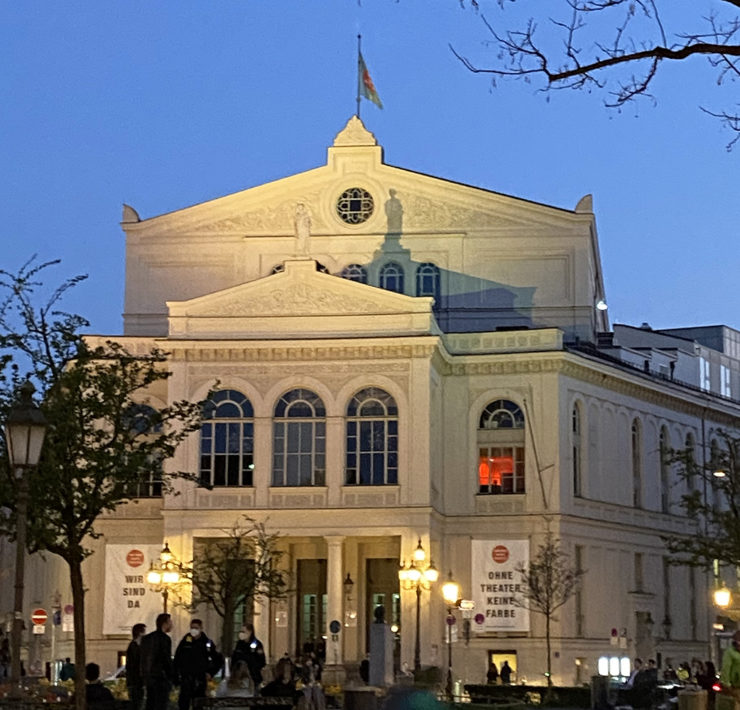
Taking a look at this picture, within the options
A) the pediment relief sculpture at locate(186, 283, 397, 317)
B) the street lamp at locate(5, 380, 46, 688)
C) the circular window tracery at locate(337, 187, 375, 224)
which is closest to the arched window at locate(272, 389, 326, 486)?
the pediment relief sculpture at locate(186, 283, 397, 317)

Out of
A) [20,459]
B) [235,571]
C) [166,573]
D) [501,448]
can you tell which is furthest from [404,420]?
[20,459]

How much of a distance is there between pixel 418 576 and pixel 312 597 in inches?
460

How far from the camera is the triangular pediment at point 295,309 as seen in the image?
60.0 meters

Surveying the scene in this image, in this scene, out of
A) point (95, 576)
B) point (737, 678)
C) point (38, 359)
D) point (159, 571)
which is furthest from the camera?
point (95, 576)

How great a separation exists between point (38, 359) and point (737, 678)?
636 inches

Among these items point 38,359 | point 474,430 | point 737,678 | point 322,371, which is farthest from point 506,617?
point 737,678

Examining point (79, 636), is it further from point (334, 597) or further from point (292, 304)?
point (292, 304)

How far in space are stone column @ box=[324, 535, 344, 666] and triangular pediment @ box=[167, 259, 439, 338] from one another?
753 centimetres

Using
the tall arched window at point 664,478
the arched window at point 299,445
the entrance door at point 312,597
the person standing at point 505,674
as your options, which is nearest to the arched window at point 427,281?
the arched window at point 299,445

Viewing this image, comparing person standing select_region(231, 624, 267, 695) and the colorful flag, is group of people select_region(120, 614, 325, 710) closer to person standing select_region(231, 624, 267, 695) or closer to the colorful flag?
person standing select_region(231, 624, 267, 695)

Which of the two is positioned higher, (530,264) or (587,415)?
(530,264)

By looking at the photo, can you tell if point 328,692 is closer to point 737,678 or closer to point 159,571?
point 159,571

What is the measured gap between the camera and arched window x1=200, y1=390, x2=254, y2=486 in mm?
59750

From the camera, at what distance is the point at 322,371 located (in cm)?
6009
